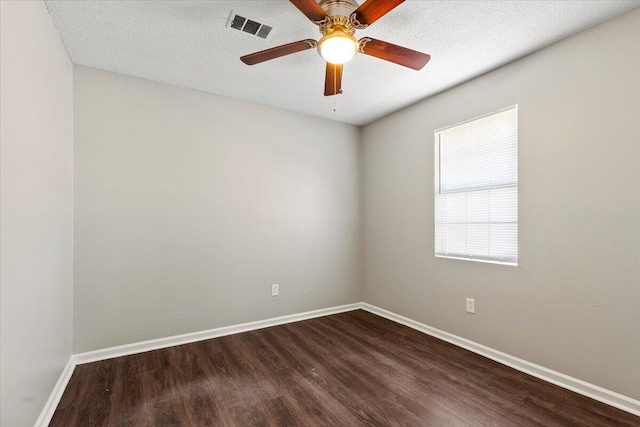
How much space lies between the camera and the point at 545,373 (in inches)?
87.5

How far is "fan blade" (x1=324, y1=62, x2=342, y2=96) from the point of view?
78.2 inches

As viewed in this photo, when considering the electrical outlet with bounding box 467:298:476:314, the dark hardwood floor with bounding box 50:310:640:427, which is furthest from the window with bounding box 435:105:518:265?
the dark hardwood floor with bounding box 50:310:640:427

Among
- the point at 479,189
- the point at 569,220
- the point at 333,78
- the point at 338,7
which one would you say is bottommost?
the point at 569,220

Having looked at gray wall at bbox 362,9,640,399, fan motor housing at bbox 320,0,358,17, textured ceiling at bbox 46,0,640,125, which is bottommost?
gray wall at bbox 362,9,640,399

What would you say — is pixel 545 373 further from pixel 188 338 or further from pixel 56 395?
pixel 56 395

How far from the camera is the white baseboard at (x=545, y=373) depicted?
1.87 meters

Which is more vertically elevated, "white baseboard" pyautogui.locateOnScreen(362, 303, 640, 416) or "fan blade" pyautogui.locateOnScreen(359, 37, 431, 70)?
"fan blade" pyautogui.locateOnScreen(359, 37, 431, 70)

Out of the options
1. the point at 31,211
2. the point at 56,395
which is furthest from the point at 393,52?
the point at 56,395

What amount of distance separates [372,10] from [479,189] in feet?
6.21

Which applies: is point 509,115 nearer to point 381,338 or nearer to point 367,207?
point 367,207

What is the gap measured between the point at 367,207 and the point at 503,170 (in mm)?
1780

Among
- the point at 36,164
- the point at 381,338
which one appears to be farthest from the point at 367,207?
the point at 36,164

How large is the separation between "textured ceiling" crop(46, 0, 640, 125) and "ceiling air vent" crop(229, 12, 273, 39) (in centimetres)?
4

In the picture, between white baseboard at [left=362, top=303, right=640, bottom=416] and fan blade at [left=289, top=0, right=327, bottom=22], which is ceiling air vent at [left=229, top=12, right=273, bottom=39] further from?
white baseboard at [left=362, top=303, right=640, bottom=416]
